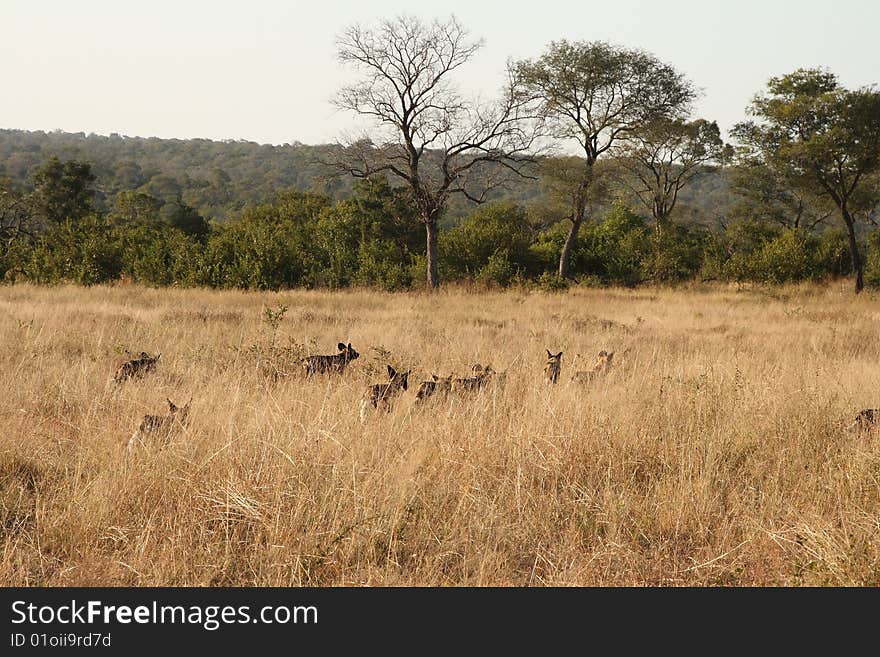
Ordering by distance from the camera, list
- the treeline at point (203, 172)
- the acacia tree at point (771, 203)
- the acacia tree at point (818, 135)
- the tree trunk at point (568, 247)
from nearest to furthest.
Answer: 1. the acacia tree at point (818, 135)
2. the tree trunk at point (568, 247)
3. the acacia tree at point (771, 203)
4. the treeline at point (203, 172)

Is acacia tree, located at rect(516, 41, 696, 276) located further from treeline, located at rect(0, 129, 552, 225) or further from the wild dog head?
the wild dog head

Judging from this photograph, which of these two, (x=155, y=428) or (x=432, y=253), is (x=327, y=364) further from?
(x=432, y=253)

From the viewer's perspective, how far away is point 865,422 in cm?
462

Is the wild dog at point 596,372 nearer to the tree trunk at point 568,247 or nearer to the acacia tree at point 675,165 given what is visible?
the tree trunk at point 568,247

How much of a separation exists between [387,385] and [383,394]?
255mm

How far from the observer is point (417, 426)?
4461mm

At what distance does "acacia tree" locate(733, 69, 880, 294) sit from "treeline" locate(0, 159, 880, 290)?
323cm

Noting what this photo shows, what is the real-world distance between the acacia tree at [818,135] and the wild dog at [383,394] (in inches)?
727

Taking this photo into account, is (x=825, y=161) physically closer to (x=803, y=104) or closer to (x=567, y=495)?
(x=803, y=104)

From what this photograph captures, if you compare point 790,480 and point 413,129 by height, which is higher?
point 413,129

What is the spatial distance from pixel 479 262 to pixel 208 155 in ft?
348

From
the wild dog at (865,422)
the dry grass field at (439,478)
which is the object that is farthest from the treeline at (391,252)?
the wild dog at (865,422)

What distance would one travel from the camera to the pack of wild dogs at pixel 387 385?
4.22 m

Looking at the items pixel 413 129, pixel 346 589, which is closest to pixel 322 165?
pixel 413 129
